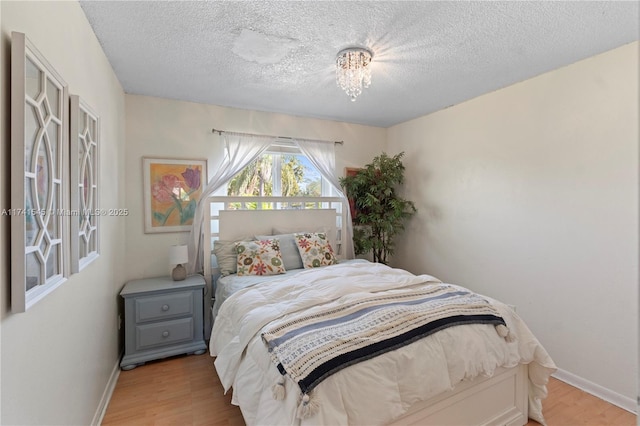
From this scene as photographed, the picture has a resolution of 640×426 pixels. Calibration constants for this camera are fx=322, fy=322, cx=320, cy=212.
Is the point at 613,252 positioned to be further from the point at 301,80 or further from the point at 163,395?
the point at 163,395

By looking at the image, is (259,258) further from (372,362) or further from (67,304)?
(372,362)

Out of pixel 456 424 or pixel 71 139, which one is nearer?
pixel 71 139

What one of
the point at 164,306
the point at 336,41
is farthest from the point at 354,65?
the point at 164,306

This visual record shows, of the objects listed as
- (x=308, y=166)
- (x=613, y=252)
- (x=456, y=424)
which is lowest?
(x=456, y=424)

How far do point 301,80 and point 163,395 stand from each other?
259 centimetres

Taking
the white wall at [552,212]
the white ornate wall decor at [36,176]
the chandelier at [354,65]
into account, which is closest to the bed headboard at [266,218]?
the white wall at [552,212]

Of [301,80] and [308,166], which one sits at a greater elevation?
[301,80]

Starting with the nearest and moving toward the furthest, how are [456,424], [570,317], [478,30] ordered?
[456,424], [478,30], [570,317]

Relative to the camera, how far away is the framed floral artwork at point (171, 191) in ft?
9.95

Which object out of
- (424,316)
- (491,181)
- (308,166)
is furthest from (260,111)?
(424,316)

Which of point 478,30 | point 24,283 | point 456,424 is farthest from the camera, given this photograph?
point 478,30

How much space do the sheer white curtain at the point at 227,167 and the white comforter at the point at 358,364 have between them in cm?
116

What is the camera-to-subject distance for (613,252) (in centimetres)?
216

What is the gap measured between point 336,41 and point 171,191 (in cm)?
208
